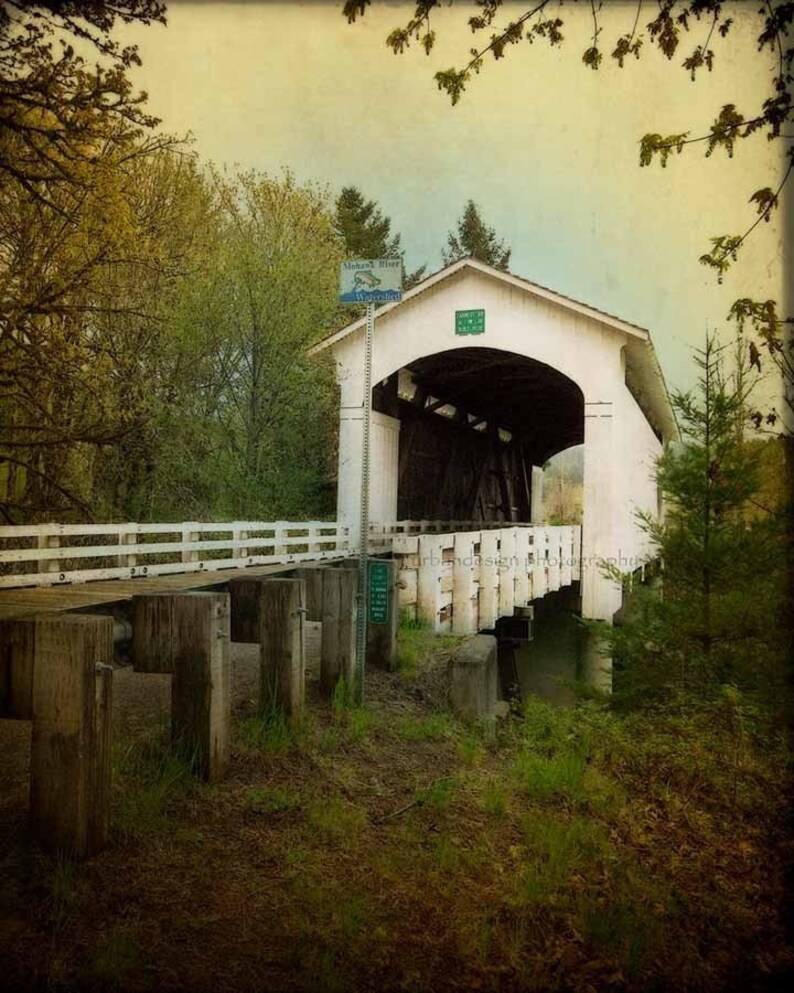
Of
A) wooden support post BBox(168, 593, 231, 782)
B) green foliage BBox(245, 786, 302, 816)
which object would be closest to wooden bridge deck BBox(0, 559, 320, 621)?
wooden support post BBox(168, 593, 231, 782)

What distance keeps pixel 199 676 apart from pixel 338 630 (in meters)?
2.03

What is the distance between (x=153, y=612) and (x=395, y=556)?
6.38 m

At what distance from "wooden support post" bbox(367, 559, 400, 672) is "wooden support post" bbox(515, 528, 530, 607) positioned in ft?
20.4

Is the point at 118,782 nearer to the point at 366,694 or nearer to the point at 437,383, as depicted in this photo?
the point at 366,694

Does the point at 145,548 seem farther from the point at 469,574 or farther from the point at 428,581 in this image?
the point at 469,574

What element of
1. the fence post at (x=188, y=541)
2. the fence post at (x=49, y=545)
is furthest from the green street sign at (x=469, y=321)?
the fence post at (x=49, y=545)

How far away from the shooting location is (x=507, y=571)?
42.2ft

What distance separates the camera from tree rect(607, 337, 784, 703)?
6.86m

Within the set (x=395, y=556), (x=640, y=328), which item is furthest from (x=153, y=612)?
(x=640, y=328)

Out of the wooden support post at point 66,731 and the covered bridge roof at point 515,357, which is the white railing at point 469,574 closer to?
the covered bridge roof at point 515,357

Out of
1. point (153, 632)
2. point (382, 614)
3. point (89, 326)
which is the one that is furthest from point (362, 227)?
point (153, 632)

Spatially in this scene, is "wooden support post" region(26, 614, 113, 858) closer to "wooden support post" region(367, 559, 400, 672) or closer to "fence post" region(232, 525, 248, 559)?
"wooden support post" region(367, 559, 400, 672)

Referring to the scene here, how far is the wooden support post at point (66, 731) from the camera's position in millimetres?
3230

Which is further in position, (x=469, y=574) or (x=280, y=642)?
(x=469, y=574)
